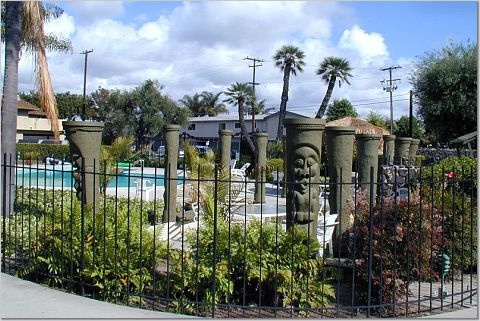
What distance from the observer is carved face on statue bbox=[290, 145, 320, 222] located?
6.50 m

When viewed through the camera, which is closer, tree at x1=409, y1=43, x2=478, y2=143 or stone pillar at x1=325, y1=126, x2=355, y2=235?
stone pillar at x1=325, y1=126, x2=355, y2=235

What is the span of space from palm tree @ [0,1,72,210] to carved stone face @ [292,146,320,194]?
18.7 feet

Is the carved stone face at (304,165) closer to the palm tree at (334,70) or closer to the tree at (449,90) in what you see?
the tree at (449,90)

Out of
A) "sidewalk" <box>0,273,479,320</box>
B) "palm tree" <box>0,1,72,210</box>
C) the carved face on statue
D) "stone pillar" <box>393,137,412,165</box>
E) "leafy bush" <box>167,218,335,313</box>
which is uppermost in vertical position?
"palm tree" <box>0,1,72,210</box>

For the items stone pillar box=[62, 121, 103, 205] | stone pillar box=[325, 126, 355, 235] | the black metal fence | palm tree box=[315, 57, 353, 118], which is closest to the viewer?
the black metal fence

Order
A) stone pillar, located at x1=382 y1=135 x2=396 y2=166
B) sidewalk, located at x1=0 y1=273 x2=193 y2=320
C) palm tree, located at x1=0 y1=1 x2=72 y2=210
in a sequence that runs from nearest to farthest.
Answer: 1. sidewalk, located at x1=0 y1=273 x2=193 y2=320
2. palm tree, located at x1=0 y1=1 x2=72 y2=210
3. stone pillar, located at x1=382 y1=135 x2=396 y2=166

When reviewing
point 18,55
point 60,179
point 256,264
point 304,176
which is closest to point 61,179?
point 18,55

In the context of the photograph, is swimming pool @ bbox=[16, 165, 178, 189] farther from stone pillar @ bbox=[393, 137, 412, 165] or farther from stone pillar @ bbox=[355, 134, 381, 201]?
stone pillar @ bbox=[393, 137, 412, 165]

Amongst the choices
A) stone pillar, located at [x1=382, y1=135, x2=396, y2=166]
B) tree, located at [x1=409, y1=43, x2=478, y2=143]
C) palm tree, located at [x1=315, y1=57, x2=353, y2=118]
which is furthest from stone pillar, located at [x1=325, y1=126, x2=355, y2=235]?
palm tree, located at [x1=315, y1=57, x2=353, y2=118]

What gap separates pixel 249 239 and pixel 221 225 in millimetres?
464

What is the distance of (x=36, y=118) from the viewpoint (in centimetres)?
5244

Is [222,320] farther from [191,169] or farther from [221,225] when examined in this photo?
[191,169]

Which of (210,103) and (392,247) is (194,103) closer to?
(210,103)

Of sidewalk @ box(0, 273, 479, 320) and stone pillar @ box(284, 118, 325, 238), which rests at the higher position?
stone pillar @ box(284, 118, 325, 238)
